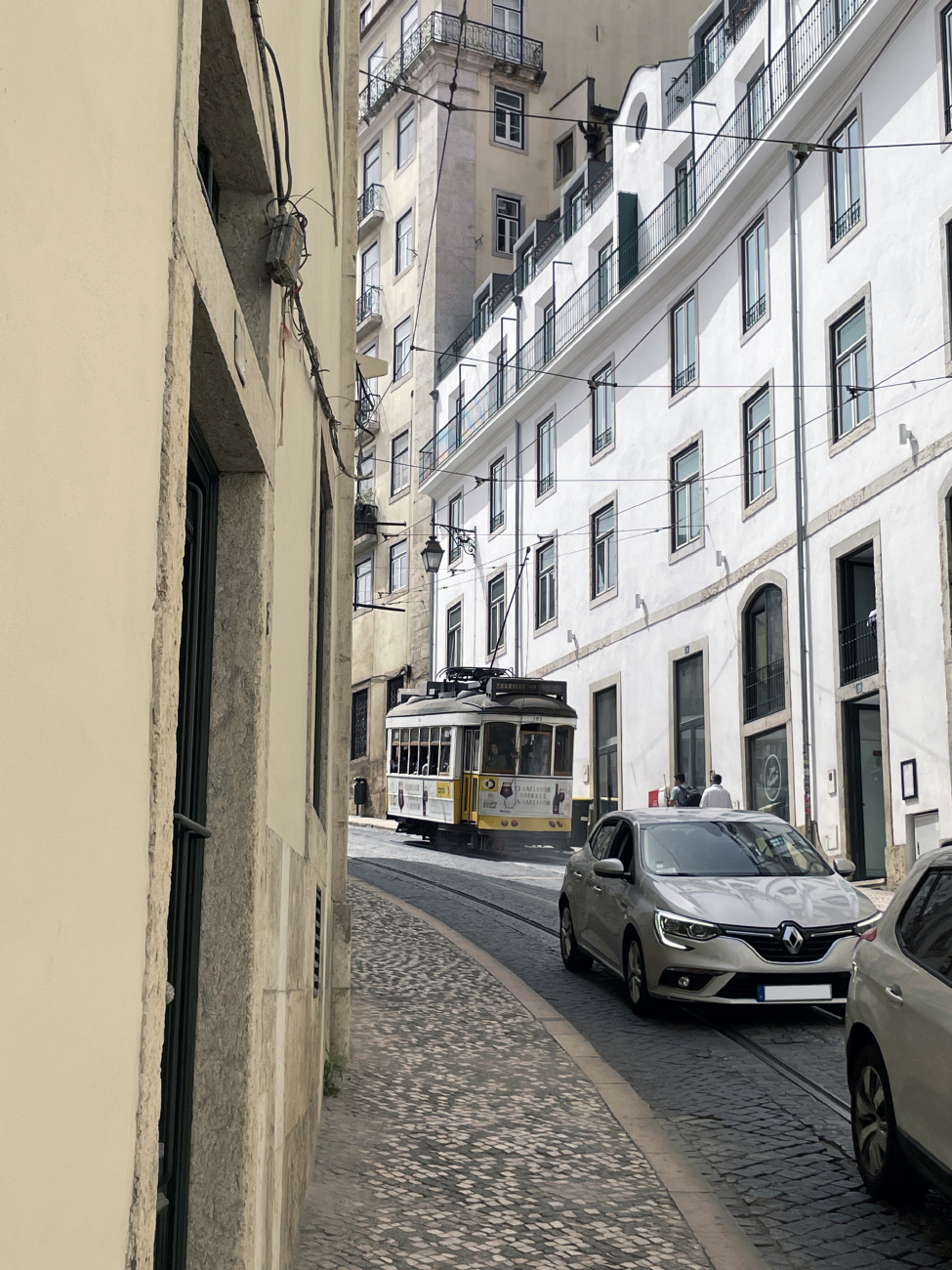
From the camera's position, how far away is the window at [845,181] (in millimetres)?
21234

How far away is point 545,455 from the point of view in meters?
35.5

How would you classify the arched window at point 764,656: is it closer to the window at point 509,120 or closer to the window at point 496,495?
the window at point 496,495

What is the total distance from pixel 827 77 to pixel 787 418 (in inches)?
209

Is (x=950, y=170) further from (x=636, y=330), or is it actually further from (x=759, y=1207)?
(x=759, y=1207)

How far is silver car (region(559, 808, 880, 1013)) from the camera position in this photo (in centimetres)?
941

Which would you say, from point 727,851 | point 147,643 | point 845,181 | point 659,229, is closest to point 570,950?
point 727,851

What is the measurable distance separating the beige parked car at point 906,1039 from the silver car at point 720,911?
3.33m

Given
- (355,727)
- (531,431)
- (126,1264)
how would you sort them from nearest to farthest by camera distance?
(126,1264) < (531,431) < (355,727)

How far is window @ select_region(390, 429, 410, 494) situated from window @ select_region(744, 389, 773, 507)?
21.1m

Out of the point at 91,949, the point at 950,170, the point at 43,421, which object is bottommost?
the point at 91,949

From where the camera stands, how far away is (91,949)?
181 cm

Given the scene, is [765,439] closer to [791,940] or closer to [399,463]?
[791,940]

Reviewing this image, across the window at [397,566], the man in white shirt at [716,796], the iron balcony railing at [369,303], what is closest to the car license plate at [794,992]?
the man in white shirt at [716,796]

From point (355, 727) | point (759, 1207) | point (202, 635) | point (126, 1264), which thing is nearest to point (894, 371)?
point (759, 1207)
